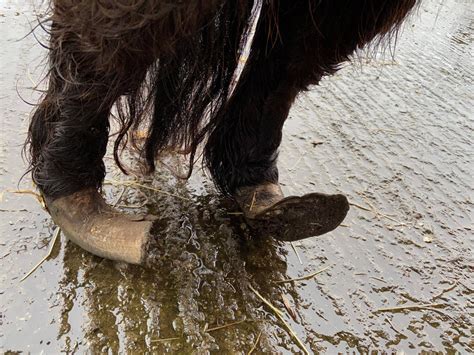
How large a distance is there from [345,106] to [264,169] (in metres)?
0.99

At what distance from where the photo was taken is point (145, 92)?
4.66ft

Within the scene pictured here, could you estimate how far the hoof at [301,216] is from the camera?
1378 mm

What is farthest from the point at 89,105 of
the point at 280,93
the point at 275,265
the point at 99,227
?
the point at 275,265

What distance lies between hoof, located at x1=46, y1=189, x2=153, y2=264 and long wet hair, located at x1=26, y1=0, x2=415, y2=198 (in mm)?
39

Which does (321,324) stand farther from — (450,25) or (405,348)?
(450,25)

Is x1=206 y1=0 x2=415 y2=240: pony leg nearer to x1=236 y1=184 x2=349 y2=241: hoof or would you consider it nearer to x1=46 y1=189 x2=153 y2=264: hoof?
x1=236 y1=184 x2=349 y2=241: hoof

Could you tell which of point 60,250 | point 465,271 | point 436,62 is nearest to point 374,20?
point 465,271

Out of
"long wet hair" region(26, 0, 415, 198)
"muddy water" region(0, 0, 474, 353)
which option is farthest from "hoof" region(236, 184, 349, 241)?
"long wet hair" region(26, 0, 415, 198)

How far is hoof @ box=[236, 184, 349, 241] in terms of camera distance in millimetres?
1378

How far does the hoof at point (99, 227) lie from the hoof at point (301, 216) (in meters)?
0.32

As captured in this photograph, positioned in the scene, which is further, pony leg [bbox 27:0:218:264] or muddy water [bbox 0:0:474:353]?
muddy water [bbox 0:0:474:353]

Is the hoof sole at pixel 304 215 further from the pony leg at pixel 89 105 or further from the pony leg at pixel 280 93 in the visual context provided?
the pony leg at pixel 89 105

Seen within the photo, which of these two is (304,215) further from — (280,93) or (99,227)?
(99,227)

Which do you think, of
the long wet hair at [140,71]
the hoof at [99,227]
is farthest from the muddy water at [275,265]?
the long wet hair at [140,71]
